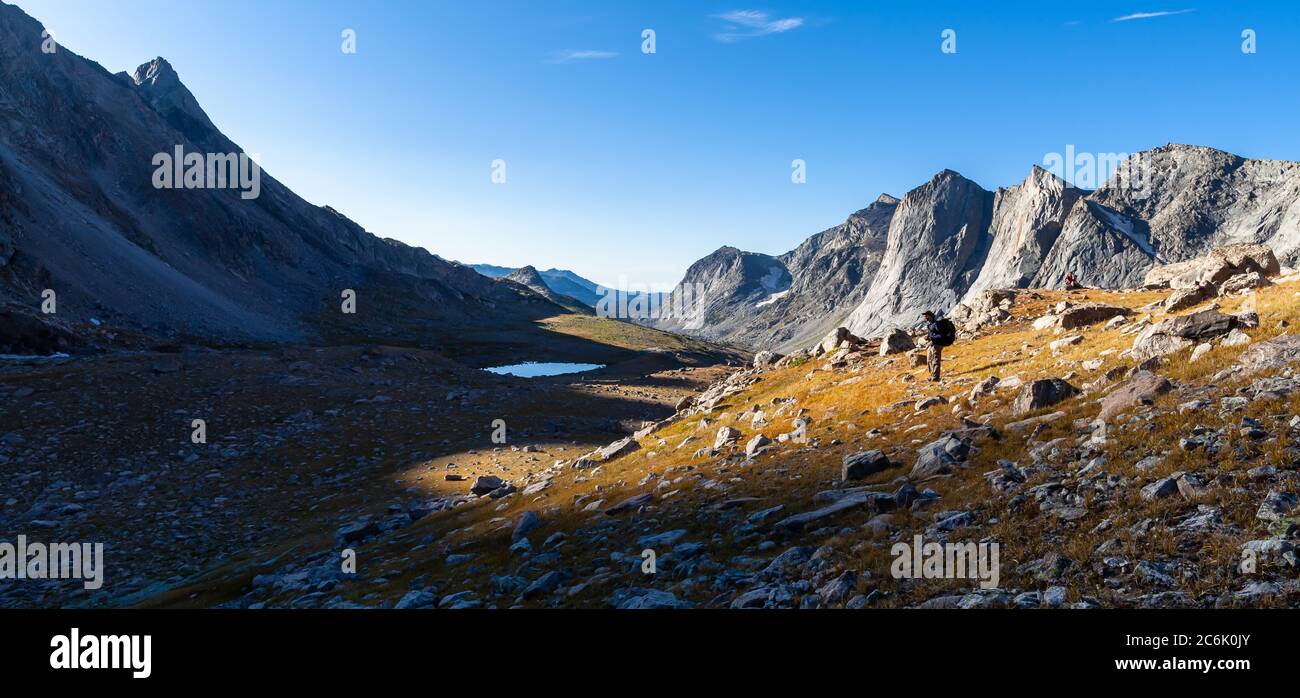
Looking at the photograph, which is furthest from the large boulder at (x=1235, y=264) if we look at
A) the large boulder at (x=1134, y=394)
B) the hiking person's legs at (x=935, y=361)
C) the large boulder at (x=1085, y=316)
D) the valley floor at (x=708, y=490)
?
the large boulder at (x=1134, y=394)

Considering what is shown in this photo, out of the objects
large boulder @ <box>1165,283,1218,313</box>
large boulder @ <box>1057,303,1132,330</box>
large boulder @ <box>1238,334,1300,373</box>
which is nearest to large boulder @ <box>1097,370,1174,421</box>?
large boulder @ <box>1238,334,1300,373</box>

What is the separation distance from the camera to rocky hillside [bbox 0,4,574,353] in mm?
61312

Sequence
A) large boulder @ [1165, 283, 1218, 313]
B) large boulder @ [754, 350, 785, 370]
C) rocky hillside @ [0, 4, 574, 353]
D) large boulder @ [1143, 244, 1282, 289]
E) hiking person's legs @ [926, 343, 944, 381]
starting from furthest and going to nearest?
rocky hillside @ [0, 4, 574, 353], large boulder @ [754, 350, 785, 370], large boulder @ [1143, 244, 1282, 289], large boulder @ [1165, 283, 1218, 313], hiking person's legs @ [926, 343, 944, 381]

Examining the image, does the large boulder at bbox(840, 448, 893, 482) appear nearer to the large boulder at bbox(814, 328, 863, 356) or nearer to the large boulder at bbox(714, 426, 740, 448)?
the large boulder at bbox(714, 426, 740, 448)

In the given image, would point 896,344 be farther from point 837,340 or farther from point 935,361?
point 935,361

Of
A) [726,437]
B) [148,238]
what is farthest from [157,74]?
[726,437]

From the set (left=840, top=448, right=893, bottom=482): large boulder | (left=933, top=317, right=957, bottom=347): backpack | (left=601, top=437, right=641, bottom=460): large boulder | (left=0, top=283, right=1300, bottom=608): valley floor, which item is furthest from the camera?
(left=601, top=437, right=641, bottom=460): large boulder

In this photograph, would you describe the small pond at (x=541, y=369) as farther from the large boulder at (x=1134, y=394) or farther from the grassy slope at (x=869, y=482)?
the large boulder at (x=1134, y=394)

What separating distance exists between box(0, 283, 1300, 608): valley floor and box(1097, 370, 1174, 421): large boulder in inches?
11.3

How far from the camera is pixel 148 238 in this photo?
292ft

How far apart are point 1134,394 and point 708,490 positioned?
9.12 m
